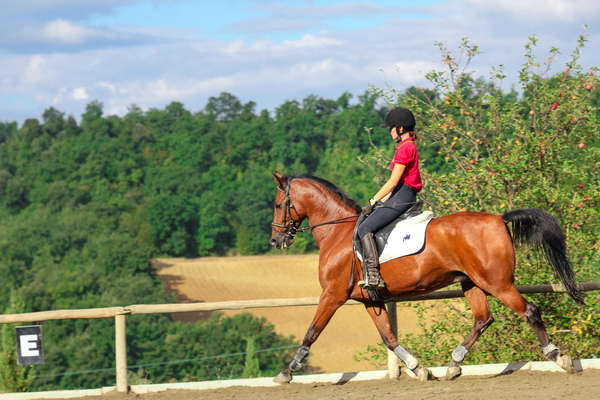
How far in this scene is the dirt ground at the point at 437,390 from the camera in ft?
19.6

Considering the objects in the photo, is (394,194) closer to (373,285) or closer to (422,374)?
(373,285)

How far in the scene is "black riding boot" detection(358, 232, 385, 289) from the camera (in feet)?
21.0

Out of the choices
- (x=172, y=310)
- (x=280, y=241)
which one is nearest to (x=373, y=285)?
(x=280, y=241)

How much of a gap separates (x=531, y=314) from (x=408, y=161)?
180 cm

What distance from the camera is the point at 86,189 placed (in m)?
71.6

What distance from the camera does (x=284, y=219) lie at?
7.35m

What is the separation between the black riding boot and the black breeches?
0.24 ft

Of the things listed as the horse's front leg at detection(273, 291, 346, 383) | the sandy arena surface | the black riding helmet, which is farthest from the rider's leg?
the sandy arena surface

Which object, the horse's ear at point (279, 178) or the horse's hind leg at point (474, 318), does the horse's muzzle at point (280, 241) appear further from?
the horse's hind leg at point (474, 318)

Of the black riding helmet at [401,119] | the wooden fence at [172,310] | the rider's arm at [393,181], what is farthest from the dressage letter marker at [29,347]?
the black riding helmet at [401,119]

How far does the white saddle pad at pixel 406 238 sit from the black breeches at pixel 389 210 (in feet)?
0.40

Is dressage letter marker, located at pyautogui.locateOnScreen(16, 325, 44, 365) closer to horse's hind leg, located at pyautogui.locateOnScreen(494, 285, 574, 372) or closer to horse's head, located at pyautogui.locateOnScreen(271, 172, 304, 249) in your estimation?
horse's head, located at pyautogui.locateOnScreen(271, 172, 304, 249)

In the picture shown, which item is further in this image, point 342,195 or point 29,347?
point 29,347

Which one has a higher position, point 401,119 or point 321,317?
point 401,119
